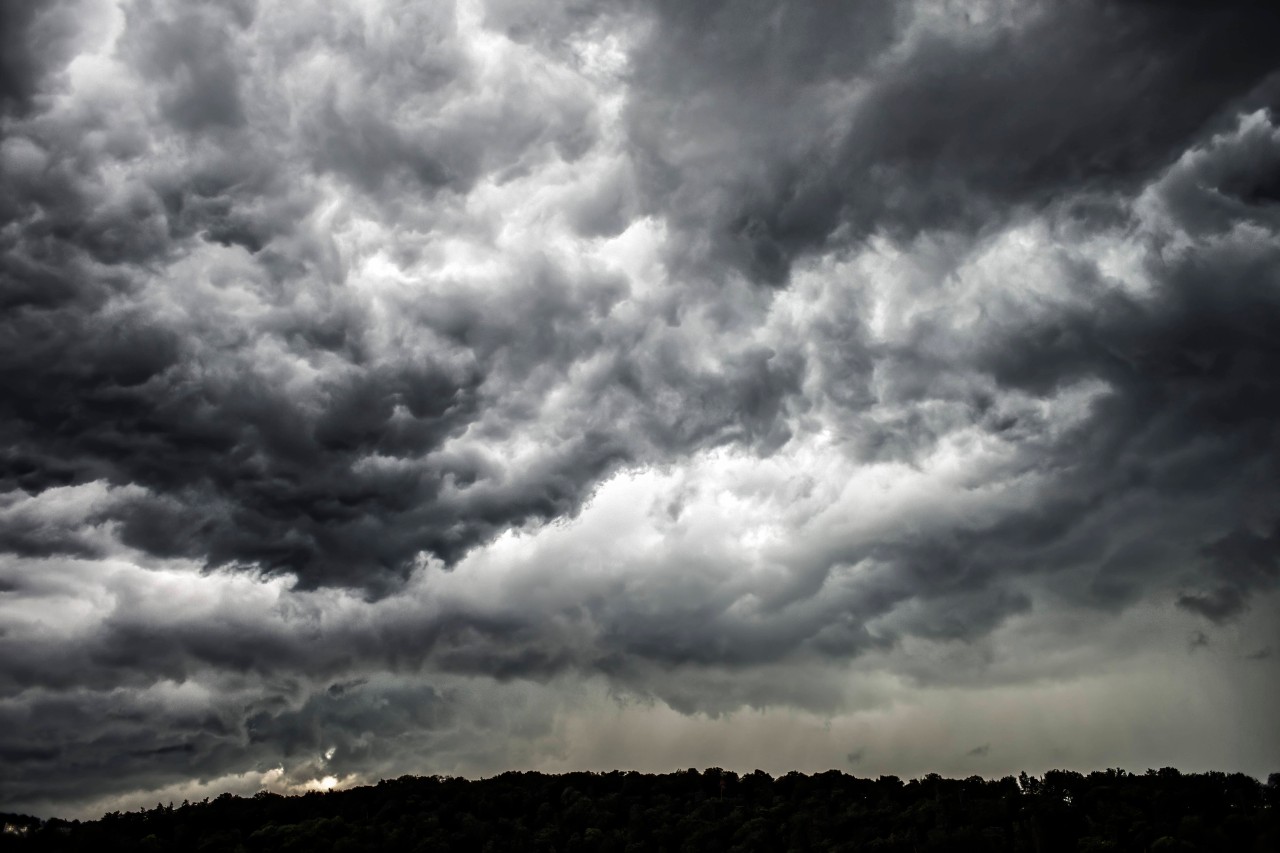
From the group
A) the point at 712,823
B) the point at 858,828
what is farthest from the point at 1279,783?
the point at 712,823

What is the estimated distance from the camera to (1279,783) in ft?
589

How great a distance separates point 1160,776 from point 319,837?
184815 millimetres

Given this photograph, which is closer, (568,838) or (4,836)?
(4,836)

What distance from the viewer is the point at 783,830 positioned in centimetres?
18338

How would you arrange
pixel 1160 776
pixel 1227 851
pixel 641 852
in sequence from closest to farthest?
pixel 1227 851, pixel 641 852, pixel 1160 776

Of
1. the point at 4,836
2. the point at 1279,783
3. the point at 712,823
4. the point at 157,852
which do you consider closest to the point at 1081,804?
the point at 1279,783

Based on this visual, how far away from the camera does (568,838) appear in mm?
197250

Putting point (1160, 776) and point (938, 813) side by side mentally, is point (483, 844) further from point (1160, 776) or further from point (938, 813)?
point (1160, 776)

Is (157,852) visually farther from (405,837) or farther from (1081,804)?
(1081,804)

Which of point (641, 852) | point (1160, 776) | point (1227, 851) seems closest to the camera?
Result: point (1227, 851)

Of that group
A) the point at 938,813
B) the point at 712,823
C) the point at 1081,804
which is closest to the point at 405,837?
the point at 712,823

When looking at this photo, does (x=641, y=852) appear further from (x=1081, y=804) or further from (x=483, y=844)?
(x=1081, y=804)

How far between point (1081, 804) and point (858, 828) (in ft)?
159

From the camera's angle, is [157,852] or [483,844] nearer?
[157,852]
